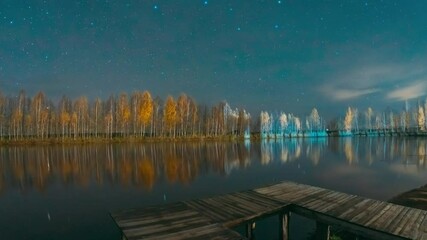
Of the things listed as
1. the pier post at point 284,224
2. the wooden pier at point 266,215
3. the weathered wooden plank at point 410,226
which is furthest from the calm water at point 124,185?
the weathered wooden plank at point 410,226

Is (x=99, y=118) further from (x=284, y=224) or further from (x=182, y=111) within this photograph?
A: (x=284, y=224)

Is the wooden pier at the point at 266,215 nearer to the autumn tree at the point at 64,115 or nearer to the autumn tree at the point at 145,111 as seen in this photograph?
the autumn tree at the point at 145,111

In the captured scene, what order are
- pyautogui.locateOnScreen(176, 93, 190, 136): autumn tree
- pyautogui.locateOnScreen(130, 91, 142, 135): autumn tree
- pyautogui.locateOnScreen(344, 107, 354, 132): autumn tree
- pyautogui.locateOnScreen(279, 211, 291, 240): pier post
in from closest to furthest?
1. pyautogui.locateOnScreen(279, 211, 291, 240): pier post
2. pyautogui.locateOnScreen(130, 91, 142, 135): autumn tree
3. pyautogui.locateOnScreen(176, 93, 190, 136): autumn tree
4. pyautogui.locateOnScreen(344, 107, 354, 132): autumn tree

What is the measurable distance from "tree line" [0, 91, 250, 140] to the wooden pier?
8628 cm

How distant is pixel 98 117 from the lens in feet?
343

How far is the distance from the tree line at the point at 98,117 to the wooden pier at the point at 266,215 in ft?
283

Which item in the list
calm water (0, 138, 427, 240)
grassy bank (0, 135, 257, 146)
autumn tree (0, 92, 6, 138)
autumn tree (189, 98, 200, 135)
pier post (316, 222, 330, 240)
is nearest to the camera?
pier post (316, 222, 330, 240)

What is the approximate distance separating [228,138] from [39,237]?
9790cm

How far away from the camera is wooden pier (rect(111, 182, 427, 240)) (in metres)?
9.58

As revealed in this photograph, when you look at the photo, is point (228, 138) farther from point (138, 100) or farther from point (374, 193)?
point (374, 193)

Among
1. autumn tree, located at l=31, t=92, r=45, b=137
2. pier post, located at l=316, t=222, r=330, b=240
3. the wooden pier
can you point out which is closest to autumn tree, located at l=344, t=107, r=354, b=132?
autumn tree, located at l=31, t=92, r=45, b=137

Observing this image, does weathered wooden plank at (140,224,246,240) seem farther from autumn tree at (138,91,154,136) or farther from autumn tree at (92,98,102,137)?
autumn tree at (92,98,102,137)

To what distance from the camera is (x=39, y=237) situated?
1405 cm

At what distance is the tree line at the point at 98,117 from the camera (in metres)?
96.2
